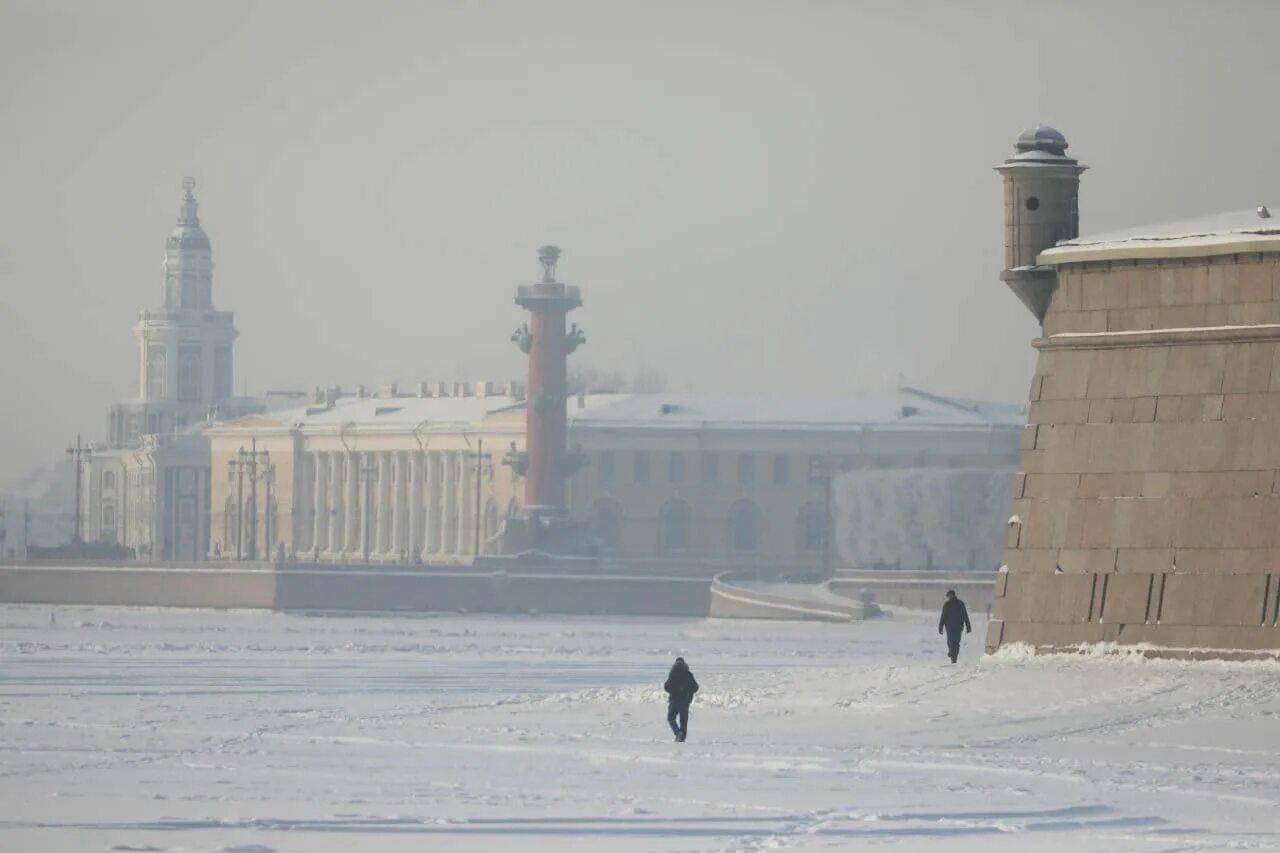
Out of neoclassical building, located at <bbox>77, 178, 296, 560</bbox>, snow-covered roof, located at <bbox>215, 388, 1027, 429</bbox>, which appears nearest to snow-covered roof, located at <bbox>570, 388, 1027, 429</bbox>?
snow-covered roof, located at <bbox>215, 388, 1027, 429</bbox>

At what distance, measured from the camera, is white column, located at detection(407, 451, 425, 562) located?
410 feet

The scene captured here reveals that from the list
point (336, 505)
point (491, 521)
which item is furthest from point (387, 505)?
point (491, 521)

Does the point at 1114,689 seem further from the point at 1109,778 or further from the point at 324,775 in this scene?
the point at 324,775

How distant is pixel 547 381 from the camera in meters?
104

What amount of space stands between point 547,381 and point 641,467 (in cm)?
1175

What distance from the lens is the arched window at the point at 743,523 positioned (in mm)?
113438

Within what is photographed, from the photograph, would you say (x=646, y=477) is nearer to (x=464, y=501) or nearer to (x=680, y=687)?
(x=464, y=501)

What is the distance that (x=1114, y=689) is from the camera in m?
28.7

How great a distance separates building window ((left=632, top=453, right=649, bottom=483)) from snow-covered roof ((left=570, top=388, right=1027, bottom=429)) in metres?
1.03

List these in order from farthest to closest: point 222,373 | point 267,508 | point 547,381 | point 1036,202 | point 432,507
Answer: point 222,373, point 267,508, point 432,507, point 547,381, point 1036,202

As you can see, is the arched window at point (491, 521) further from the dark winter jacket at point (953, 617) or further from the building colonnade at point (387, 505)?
the dark winter jacket at point (953, 617)

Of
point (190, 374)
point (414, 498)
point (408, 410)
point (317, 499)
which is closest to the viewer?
point (414, 498)

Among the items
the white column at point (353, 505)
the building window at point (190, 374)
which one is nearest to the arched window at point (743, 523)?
the white column at point (353, 505)

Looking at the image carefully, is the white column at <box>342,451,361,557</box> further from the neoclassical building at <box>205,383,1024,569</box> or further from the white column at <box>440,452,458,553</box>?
the white column at <box>440,452,458,553</box>
